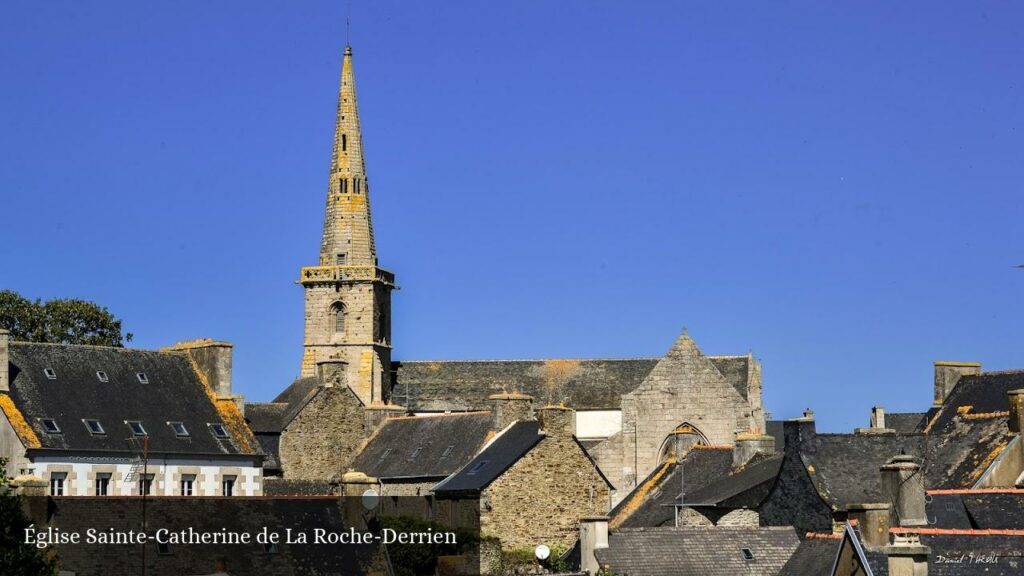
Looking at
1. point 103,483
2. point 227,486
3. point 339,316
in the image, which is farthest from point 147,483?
point 339,316

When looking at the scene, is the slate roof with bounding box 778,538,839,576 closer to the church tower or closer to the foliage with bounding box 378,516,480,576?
the foliage with bounding box 378,516,480,576

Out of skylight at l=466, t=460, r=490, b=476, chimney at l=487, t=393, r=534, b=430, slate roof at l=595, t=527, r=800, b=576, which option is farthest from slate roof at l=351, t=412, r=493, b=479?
slate roof at l=595, t=527, r=800, b=576

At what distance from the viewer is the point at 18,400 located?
4916cm

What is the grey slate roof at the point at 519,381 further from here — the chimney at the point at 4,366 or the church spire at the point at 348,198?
the chimney at the point at 4,366

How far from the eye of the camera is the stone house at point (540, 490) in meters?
45.8

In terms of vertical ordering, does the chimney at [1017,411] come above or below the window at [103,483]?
below

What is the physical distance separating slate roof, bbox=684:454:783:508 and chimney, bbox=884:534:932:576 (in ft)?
48.0

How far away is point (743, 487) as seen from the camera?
39.8 metres

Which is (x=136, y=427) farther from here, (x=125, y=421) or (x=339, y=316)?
(x=339, y=316)

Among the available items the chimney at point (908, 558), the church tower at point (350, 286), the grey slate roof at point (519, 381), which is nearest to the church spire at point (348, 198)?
the church tower at point (350, 286)

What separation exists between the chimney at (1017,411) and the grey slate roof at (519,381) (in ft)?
130

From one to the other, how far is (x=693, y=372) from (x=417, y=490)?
16.2 metres

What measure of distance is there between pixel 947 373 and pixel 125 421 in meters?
24.0

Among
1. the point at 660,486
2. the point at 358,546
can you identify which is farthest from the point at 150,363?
the point at 358,546
